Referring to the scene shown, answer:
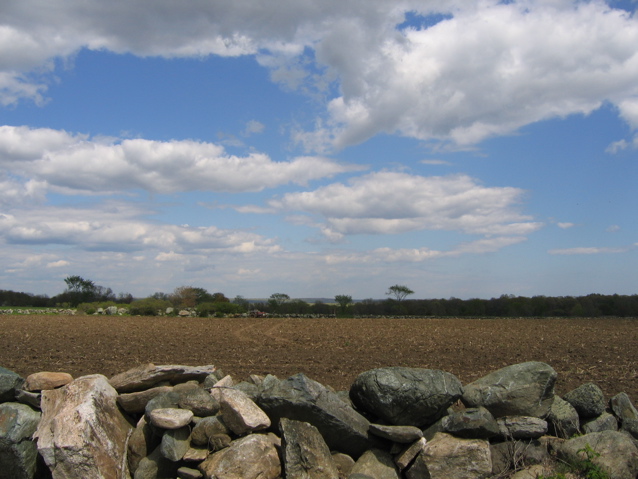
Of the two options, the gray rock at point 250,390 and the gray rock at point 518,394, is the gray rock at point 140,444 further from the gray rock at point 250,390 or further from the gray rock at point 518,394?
the gray rock at point 518,394

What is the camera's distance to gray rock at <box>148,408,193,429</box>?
7137 mm

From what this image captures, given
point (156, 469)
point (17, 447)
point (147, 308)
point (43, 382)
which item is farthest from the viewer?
point (147, 308)

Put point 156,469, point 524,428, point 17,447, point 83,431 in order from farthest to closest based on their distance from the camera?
point 524,428 → point 17,447 → point 156,469 → point 83,431

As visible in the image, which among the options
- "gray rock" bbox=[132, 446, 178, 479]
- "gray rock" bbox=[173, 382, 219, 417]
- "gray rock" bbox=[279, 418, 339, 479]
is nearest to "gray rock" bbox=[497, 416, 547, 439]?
"gray rock" bbox=[279, 418, 339, 479]

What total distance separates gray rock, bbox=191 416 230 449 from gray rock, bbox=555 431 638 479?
5.18 meters

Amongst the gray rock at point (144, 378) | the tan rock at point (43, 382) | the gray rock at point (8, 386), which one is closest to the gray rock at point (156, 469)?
the gray rock at point (144, 378)

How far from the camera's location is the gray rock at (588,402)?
823 cm

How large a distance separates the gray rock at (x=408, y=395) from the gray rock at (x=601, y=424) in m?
2.27

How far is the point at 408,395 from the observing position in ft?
24.4

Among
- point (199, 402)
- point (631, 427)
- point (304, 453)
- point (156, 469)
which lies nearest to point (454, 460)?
point (304, 453)

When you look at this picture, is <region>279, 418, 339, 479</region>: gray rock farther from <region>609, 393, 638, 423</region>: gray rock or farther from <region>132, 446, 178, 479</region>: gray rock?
<region>609, 393, 638, 423</region>: gray rock

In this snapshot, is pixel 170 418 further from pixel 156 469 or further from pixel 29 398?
pixel 29 398

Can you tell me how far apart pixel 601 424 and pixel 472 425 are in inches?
104

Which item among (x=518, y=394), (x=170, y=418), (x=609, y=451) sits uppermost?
(x=518, y=394)
